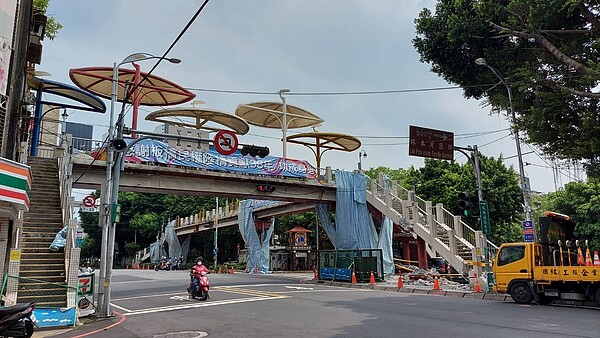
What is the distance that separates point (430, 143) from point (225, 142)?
8766mm

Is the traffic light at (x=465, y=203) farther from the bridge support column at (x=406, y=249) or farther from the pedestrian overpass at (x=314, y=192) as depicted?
the bridge support column at (x=406, y=249)

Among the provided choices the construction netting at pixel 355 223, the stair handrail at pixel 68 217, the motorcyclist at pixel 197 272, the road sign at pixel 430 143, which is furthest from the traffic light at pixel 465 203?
the stair handrail at pixel 68 217

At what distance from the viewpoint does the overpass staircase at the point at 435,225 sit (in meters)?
20.8

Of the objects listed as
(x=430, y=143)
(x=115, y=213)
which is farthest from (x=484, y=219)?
(x=115, y=213)

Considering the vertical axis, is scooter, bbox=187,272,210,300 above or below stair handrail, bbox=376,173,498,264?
below

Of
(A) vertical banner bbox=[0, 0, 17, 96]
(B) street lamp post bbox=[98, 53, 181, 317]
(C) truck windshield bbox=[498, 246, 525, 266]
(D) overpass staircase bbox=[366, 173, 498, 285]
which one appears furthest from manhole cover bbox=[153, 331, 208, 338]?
(D) overpass staircase bbox=[366, 173, 498, 285]

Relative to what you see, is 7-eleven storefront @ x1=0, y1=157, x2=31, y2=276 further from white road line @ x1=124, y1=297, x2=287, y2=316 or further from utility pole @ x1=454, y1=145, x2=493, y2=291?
utility pole @ x1=454, y1=145, x2=493, y2=291

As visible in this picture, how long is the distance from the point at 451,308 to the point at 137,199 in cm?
5888

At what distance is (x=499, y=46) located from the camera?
59.2ft

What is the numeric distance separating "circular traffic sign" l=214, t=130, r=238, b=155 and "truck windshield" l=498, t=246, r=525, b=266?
10.5 m

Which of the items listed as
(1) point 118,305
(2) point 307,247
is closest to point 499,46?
(1) point 118,305

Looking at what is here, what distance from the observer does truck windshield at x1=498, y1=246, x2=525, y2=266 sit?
16.0 metres

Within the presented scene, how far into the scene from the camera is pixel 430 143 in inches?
715

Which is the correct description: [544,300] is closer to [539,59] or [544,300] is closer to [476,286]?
[476,286]
